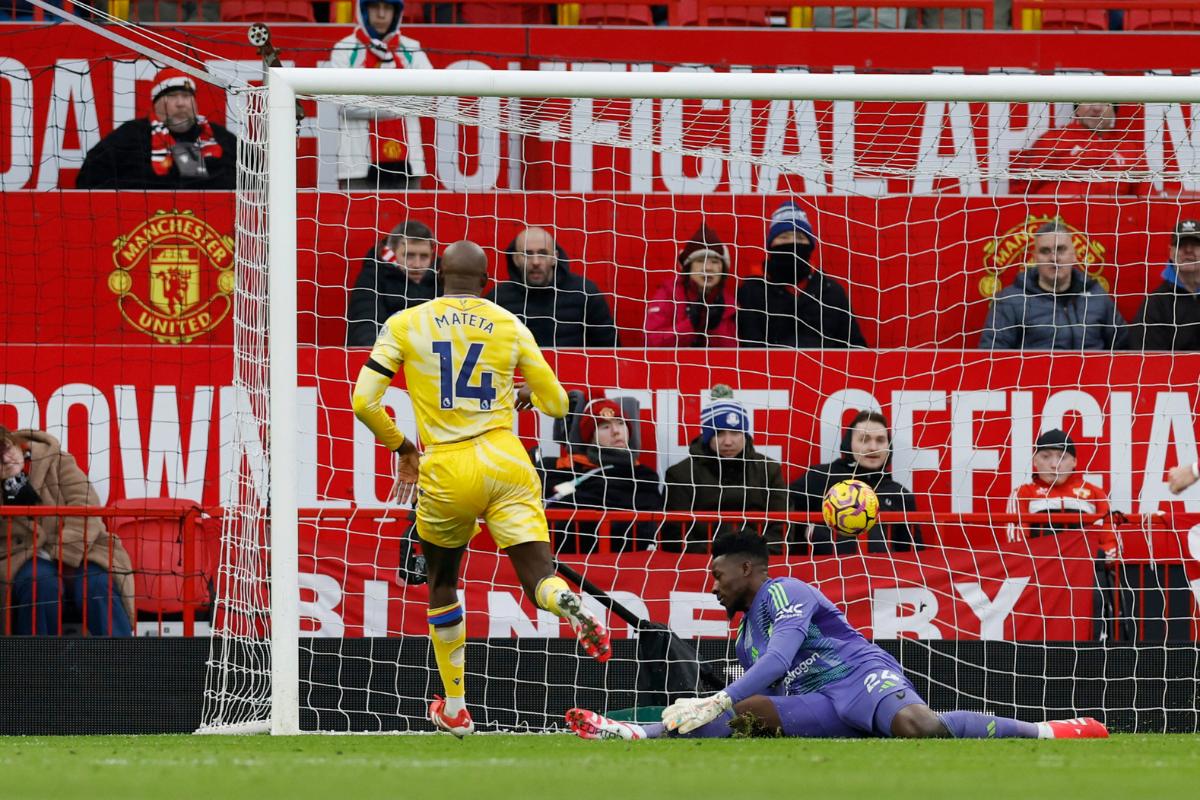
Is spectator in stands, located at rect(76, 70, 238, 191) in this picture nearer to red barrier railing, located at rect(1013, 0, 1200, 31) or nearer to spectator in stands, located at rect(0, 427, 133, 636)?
spectator in stands, located at rect(0, 427, 133, 636)

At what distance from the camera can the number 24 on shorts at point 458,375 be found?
6637 mm

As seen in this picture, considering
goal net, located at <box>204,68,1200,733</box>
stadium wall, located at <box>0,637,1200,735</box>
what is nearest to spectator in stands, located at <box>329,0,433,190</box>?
goal net, located at <box>204,68,1200,733</box>

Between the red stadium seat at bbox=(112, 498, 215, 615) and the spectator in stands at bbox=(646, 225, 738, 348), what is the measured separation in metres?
2.91

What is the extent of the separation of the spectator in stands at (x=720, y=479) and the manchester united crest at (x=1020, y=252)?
2314 millimetres

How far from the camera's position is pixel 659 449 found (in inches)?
382

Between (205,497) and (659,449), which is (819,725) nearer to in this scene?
(659,449)

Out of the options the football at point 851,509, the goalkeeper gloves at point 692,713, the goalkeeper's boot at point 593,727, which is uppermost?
the football at point 851,509

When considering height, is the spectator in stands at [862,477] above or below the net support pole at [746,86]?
below

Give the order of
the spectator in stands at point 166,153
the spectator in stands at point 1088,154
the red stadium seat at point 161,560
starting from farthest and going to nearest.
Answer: the spectator in stands at point 166,153, the spectator in stands at point 1088,154, the red stadium seat at point 161,560

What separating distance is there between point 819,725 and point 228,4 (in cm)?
804

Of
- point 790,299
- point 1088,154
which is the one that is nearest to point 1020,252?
point 1088,154

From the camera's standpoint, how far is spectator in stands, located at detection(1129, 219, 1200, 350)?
32.3 ft

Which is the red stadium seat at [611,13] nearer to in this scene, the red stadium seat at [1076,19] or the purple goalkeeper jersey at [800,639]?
the red stadium seat at [1076,19]

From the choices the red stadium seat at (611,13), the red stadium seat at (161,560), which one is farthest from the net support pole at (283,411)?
the red stadium seat at (611,13)
